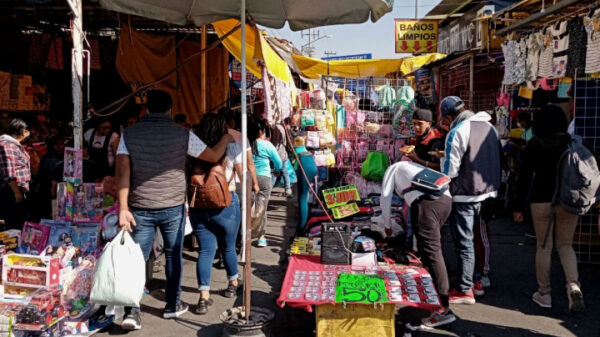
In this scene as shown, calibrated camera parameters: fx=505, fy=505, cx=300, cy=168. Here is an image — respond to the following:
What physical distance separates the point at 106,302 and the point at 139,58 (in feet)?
17.1

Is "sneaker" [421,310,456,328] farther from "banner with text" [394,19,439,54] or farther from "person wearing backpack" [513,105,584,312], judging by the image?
"banner with text" [394,19,439,54]

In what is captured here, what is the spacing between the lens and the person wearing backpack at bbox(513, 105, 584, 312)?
16.2ft

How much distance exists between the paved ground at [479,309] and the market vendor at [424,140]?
1.60 meters

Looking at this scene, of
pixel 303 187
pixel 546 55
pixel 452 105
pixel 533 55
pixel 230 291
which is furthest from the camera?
pixel 303 187

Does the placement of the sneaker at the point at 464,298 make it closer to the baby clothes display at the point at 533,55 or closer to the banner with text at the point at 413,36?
the baby clothes display at the point at 533,55

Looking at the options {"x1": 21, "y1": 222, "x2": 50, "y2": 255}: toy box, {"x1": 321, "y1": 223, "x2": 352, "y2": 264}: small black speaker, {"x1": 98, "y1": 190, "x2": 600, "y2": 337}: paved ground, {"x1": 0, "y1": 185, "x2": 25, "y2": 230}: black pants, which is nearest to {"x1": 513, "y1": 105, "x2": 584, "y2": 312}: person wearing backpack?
{"x1": 98, "y1": 190, "x2": 600, "y2": 337}: paved ground

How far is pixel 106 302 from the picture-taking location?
3904mm

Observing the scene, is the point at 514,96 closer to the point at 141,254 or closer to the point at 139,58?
the point at 139,58

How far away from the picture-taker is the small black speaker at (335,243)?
4941 mm

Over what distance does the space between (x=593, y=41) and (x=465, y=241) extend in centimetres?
254

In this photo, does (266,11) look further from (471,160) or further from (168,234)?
(471,160)

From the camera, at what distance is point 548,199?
197 inches

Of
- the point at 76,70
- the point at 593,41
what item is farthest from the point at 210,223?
the point at 593,41

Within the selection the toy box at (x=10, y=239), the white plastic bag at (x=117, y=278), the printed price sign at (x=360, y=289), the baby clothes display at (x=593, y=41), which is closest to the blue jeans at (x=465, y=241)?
the printed price sign at (x=360, y=289)
